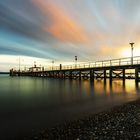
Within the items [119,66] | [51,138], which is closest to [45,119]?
[51,138]

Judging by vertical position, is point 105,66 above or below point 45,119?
above

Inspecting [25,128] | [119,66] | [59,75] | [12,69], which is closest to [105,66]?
[119,66]

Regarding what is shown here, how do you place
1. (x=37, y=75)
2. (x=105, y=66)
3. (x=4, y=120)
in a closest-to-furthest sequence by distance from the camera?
1. (x=4, y=120)
2. (x=105, y=66)
3. (x=37, y=75)

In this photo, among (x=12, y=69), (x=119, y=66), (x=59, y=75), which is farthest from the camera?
(x=12, y=69)

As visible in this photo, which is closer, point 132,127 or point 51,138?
point 51,138

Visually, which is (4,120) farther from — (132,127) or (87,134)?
(132,127)

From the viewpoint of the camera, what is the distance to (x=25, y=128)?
27.0 feet

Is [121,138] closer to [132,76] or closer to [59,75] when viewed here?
[132,76]

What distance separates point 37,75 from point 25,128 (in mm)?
77665

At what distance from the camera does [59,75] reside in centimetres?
6525

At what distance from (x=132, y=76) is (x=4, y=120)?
48.4 meters

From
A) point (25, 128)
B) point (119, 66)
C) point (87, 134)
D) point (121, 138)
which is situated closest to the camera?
point (121, 138)

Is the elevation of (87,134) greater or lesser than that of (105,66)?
lesser

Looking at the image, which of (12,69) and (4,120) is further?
(12,69)
